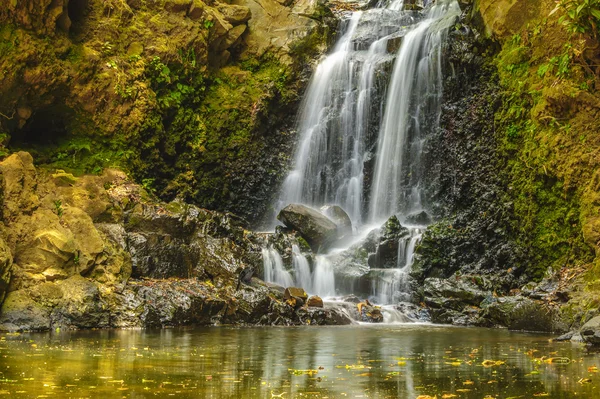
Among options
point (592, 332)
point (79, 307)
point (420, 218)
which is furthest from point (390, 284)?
point (79, 307)

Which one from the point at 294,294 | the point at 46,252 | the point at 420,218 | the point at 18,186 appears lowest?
the point at 294,294

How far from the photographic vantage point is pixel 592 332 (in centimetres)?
1011

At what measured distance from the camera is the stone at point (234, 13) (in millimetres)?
22969

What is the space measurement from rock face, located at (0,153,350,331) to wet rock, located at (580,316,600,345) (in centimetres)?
565

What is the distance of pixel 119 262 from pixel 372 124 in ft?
35.6

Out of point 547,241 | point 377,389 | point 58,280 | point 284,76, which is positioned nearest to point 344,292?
point 547,241

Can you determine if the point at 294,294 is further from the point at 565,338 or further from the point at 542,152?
the point at 542,152

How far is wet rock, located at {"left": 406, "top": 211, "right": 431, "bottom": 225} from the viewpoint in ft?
65.7

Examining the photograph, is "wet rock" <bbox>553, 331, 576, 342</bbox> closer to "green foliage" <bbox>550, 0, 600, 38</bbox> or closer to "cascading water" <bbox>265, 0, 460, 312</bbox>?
"green foliage" <bbox>550, 0, 600, 38</bbox>

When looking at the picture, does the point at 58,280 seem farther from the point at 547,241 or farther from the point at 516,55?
the point at 516,55

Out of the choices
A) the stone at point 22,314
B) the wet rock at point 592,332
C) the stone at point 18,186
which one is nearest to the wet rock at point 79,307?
the stone at point 22,314

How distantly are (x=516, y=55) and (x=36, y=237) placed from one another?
1302 centimetres

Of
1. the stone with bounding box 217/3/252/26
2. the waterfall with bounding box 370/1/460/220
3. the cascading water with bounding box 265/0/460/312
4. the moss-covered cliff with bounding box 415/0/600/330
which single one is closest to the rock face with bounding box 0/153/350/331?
the moss-covered cliff with bounding box 415/0/600/330

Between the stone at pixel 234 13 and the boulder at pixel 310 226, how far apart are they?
741 cm
